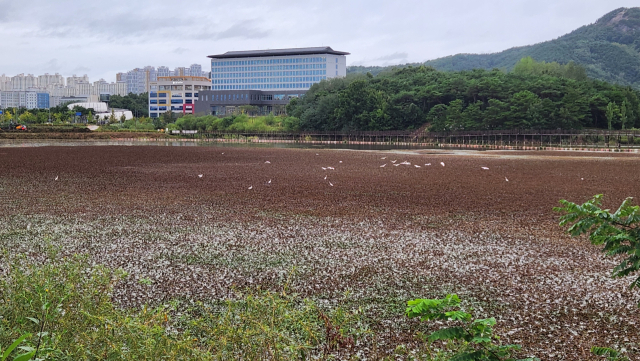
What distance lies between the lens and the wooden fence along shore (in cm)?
7569

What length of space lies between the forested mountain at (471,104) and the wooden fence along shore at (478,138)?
6.98 ft

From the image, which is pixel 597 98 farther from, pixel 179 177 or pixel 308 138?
pixel 179 177

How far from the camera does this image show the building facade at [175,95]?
176 metres

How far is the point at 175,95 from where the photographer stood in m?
176

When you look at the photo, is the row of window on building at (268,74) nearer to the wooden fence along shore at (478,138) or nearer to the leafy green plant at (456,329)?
the wooden fence along shore at (478,138)

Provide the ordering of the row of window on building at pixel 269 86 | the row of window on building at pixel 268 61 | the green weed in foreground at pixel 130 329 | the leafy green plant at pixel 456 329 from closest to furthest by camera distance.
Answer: the leafy green plant at pixel 456 329 < the green weed in foreground at pixel 130 329 < the row of window on building at pixel 268 61 < the row of window on building at pixel 269 86

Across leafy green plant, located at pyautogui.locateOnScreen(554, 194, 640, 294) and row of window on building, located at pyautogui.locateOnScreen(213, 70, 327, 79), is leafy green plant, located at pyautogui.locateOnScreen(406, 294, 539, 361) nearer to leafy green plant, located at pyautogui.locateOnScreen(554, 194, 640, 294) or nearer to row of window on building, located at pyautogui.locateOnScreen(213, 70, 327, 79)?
leafy green plant, located at pyautogui.locateOnScreen(554, 194, 640, 294)

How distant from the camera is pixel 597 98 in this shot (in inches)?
3531

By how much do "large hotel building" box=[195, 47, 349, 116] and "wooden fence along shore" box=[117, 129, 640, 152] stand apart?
40831 millimetres

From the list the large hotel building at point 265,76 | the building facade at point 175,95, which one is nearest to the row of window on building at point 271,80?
the large hotel building at point 265,76

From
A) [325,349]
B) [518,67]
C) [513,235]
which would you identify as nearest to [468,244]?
[513,235]

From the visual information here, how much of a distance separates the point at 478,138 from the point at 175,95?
4365 inches

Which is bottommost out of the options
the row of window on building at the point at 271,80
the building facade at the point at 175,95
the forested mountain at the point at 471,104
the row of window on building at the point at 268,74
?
the forested mountain at the point at 471,104

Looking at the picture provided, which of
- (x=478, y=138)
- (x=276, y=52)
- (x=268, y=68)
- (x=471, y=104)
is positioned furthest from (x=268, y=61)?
(x=478, y=138)
